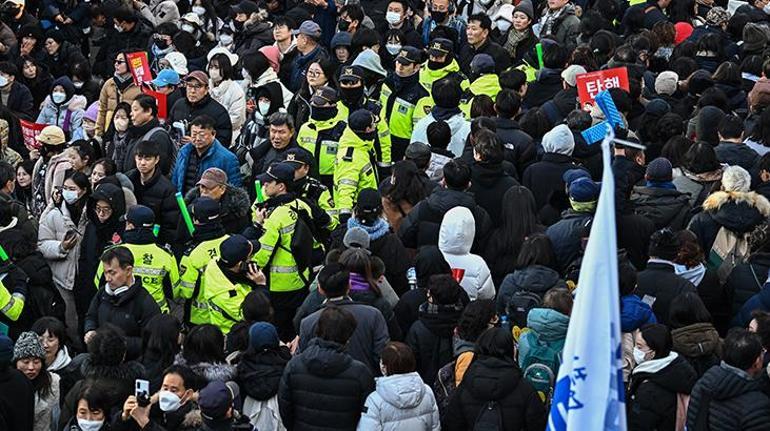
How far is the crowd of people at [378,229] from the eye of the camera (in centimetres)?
745

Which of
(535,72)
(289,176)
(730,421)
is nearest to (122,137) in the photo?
(289,176)

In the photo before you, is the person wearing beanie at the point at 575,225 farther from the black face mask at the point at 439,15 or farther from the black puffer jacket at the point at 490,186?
the black face mask at the point at 439,15

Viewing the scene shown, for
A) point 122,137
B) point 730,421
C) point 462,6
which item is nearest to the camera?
point 730,421

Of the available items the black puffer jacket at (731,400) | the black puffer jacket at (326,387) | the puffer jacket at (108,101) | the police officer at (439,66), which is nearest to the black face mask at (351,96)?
the police officer at (439,66)

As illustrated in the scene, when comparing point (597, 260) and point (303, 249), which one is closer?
point (597, 260)

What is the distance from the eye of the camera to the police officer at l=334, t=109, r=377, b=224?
10883 mm

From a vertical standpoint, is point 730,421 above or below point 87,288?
above

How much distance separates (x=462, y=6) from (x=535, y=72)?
404 cm

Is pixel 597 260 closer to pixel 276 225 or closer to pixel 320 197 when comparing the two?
pixel 276 225

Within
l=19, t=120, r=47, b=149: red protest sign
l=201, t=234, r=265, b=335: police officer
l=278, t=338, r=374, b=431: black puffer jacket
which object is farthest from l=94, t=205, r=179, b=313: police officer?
l=19, t=120, r=47, b=149: red protest sign

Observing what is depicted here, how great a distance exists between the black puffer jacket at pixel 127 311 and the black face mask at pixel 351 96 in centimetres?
359

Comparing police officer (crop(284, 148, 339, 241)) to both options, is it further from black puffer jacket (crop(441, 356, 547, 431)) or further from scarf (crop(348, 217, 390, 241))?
black puffer jacket (crop(441, 356, 547, 431))

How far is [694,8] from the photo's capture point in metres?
16.4

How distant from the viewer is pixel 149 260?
943 centimetres
